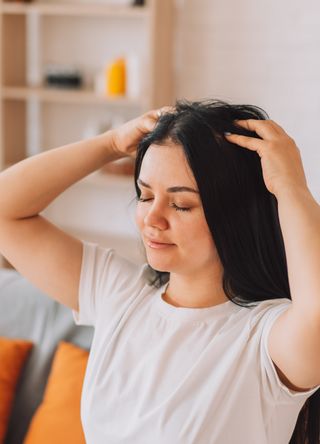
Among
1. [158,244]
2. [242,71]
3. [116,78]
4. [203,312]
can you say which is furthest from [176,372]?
[116,78]

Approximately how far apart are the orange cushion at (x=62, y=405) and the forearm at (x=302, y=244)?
1010 millimetres

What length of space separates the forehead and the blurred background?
4.15ft

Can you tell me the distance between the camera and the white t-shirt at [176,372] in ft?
3.79

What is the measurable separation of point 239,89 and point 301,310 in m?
2.09

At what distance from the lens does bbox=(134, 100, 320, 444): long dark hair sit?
→ 1.17m

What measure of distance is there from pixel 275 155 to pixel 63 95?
8.21 ft

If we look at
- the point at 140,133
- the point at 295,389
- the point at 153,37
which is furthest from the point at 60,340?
the point at 153,37

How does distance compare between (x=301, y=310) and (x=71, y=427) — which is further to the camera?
(x=71, y=427)

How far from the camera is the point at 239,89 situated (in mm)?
3033

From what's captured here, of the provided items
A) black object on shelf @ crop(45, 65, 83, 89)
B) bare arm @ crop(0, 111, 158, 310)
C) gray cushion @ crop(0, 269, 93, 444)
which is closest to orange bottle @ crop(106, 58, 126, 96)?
black object on shelf @ crop(45, 65, 83, 89)

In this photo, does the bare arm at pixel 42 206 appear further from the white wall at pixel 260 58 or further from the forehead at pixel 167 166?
the white wall at pixel 260 58

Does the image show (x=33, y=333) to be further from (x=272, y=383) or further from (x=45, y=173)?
(x=272, y=383)

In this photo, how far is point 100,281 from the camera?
4.63ft

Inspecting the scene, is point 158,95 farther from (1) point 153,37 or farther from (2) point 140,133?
(2) point 140,133
